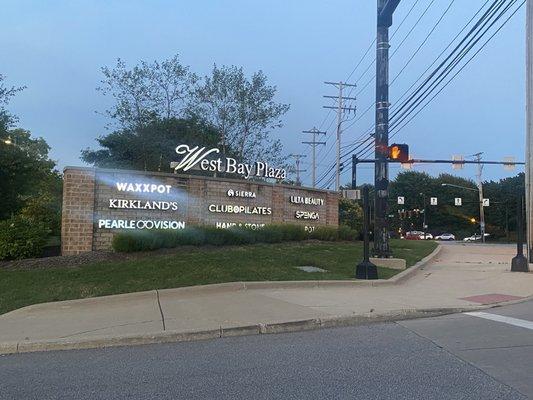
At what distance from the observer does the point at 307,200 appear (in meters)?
23.6

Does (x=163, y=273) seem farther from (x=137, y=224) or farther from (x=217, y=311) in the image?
(x=137, y=224)

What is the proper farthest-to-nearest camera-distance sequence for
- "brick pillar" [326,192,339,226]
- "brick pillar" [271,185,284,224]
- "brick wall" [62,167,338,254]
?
1. "brick pillar" [326,192,339,226]
2. "brick pillar" [271,185,284,224]
3. "brick wall" [62,167,338,254]

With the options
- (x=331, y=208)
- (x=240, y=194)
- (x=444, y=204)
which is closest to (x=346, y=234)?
(x=331, y=208)

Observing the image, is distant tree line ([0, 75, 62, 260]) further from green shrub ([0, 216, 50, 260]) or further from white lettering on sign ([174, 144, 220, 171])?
white lettering on sign ([174, 144, 220, 171])

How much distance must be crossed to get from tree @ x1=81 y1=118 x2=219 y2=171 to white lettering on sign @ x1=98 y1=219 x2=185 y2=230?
42.8 ft

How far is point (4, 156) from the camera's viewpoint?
65.7ft

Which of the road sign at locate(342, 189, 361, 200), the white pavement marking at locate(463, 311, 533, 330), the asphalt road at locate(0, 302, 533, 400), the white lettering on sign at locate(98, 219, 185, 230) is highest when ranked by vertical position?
the road sign at locate(342, 189, 361, 200)

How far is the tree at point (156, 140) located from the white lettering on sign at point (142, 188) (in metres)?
12.8

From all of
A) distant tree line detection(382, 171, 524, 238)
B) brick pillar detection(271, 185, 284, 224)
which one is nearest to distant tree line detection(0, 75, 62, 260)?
brick pillar detection(271, 185, 284, 224)

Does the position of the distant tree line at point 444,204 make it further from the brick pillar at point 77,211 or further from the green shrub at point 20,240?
the green shrub at point 20,240

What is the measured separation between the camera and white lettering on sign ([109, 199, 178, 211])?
1739 cm

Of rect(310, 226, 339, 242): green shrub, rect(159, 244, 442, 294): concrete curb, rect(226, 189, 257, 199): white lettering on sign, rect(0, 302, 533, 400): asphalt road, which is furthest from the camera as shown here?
rect(310, 226, 339, 242): green shrub

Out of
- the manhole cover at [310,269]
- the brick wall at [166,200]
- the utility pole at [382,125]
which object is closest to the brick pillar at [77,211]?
the brick wall at [166,200]

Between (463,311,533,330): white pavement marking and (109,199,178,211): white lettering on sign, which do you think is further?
(109,199,178,211): white lettering on sign
